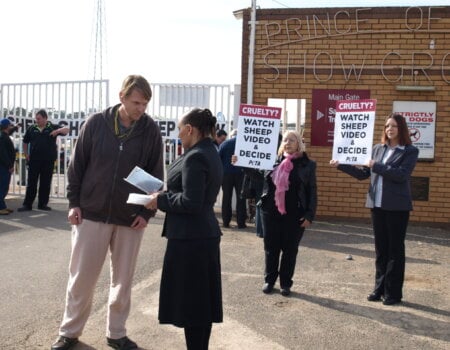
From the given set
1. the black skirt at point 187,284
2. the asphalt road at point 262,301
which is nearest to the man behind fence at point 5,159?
the asphalt road at point 262,301

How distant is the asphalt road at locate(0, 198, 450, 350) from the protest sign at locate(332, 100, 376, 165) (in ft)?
4.78

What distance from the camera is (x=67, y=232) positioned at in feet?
29.1

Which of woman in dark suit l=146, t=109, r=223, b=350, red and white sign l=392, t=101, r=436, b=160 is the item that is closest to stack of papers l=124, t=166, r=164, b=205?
woman in dark suit l=146, t=109, r=223, b=350

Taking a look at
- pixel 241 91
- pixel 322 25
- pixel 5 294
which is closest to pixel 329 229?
pixel 241 91

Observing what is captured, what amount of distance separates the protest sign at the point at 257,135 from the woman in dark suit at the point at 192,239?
3056 millimetres

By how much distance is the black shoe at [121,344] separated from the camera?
164 inches

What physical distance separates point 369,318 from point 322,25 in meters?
6.53

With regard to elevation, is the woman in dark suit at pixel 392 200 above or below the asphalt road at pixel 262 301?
above

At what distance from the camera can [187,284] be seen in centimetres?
354

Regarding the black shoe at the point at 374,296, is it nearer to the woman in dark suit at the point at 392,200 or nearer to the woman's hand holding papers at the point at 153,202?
the woman in dark suit at the point at 392,200

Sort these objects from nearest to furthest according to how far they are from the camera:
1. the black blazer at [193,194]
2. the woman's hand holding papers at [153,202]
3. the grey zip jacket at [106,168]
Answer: the black blazer at [193,194], the woman's hand holding papers at [153,202], the grey zip jacket at [106,168]

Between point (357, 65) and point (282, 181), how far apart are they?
204 inches

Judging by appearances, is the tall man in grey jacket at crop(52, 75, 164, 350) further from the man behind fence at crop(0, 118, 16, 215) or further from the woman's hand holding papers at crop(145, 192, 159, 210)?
the man behind fence at crop(0, 118, 16, 215)

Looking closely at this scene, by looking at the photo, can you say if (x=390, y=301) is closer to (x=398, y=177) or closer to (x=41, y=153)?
(x=398, y=177)
